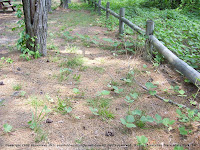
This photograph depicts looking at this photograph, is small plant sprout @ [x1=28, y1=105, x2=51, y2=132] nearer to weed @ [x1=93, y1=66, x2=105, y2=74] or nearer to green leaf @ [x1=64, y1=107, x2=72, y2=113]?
green leaf @ [x1=64, y1=107, x2=72, y2=113]

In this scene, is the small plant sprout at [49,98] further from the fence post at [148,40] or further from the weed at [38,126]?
the fence post at [148,40]

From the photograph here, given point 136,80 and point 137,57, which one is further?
point 137,57

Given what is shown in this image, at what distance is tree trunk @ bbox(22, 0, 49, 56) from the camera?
386cm

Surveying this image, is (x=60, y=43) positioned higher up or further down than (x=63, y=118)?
higher up

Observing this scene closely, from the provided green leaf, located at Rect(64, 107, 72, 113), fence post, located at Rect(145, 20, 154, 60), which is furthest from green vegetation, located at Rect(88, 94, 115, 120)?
fence post, located at Rect(145, 20, 154, 60)

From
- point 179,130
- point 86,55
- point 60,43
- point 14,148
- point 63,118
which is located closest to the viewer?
point 14,148

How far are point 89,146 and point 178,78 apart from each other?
2.20 metres

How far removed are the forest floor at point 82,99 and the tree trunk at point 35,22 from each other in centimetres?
36

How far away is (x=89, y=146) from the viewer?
1920 millimetres

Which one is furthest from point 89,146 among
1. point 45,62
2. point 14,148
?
point 45,62

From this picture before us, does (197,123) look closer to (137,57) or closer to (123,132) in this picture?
(123,132)

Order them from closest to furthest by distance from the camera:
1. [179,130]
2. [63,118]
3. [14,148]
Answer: [14,148]
[179,130]
[63,118]

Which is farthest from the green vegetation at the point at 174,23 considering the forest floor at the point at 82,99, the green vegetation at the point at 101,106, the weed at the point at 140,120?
the weed at the point at 140,120

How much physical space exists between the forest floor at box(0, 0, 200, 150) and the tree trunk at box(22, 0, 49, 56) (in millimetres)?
358
